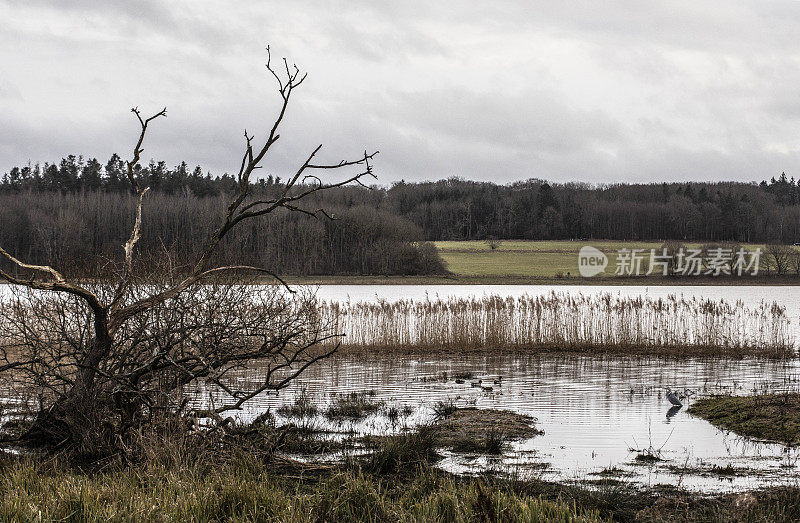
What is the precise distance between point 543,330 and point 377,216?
61203mm

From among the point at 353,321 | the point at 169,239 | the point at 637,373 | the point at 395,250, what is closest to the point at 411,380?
the point at 637,373

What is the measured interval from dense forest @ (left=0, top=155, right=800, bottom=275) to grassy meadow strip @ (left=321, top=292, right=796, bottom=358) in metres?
32.0

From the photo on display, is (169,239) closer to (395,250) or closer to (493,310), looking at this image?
(395,250)

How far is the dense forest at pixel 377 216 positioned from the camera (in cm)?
7894

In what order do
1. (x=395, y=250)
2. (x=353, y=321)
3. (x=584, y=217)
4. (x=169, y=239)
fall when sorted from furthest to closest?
(x=584, y=217) → (x=169, y=239) → (x=395, y=250) → (x=353, y=321)

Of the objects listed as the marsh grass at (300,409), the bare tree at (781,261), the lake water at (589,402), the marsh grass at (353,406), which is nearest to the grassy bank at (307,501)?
the lake water at (589,402)

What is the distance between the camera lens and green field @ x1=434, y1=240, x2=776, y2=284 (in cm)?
7300

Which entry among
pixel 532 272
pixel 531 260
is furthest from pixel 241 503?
pixel 531 260

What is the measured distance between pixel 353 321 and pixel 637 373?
9.66 metres

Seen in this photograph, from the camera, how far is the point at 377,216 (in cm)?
8556

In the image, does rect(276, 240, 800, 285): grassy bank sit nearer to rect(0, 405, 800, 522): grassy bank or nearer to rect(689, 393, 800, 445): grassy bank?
rect(689, 393, 800, 445): grassy bank

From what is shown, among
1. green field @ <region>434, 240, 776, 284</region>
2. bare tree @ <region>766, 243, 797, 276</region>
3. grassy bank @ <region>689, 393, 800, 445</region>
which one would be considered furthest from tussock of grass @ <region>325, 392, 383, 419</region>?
bare tree @ <region>766, 243, 797, 276</region>

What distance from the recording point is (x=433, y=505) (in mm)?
5930

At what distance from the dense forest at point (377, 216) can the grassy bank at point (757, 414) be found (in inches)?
1765
